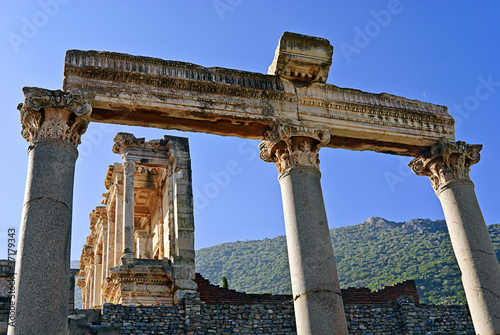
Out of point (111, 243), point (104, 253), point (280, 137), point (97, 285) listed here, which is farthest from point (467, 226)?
point (97, 285)

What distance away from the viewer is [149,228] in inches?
1165

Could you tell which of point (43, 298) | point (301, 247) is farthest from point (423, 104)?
point (43, 298)

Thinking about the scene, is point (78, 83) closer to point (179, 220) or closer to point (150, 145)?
point (179, 220)

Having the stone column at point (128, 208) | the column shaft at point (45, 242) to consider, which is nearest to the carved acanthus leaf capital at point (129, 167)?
the stone column at point (128, 208)

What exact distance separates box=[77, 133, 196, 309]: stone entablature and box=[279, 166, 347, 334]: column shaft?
10934mm

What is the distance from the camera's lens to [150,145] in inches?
973

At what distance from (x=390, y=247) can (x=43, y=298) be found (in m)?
56.1

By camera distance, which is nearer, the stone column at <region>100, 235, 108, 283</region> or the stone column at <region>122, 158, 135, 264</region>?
the stone column at <region>122, 158, 135, 264</region>

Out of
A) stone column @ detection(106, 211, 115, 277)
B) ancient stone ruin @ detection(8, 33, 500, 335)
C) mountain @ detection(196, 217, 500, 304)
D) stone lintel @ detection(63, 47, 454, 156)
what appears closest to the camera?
ancient stone ruin @ detection(8, 33, 500, 335)

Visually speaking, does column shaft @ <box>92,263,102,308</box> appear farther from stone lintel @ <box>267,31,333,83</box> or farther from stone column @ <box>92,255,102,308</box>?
stone lintel @ <box>267,31,333,83</box>

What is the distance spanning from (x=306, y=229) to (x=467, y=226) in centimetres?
396

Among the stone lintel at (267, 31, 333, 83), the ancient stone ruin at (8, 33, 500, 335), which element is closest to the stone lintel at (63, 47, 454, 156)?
the ancient stone ruin at (8, 33, 500, 335)

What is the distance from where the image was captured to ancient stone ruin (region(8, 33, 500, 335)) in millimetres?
8883

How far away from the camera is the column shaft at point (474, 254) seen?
11.4 metres
